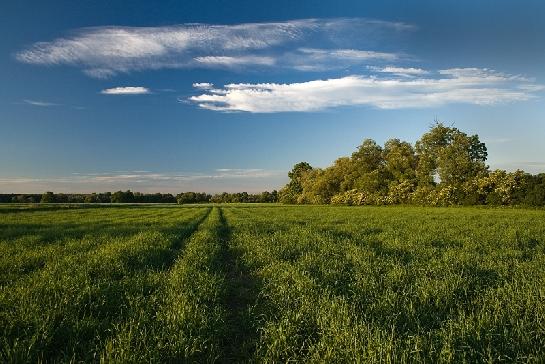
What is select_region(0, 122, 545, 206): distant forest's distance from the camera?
52.1 meters

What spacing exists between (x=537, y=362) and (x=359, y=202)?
77789 mm

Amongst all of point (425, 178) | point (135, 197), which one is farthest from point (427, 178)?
point (135, 197)

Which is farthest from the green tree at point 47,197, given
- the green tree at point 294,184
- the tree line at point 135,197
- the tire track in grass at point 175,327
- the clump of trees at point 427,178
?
the tire track in grass at point 175,327

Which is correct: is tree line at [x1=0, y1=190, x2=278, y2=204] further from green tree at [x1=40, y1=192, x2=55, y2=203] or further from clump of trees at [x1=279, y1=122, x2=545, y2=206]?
clump of trees at [x1=279, y1=122, x2=545, y2=206]

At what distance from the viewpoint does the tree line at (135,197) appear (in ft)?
427

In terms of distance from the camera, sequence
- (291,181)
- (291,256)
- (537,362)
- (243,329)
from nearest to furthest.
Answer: (537,362) → (243,329) → (291,256) → (291,181)

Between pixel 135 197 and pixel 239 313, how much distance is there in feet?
507

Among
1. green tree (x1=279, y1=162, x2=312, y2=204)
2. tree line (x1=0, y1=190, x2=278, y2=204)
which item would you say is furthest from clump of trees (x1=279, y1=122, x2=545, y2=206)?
tree line (x1=0, y1=190, x2=278, y2=204)

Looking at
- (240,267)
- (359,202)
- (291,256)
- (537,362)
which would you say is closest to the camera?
(537,362)

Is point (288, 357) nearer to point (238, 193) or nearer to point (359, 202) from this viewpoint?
point (359, 202)

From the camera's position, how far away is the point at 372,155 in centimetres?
8919

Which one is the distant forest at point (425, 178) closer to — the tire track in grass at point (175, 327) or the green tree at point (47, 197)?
the tire track in grass at point (175, 327)

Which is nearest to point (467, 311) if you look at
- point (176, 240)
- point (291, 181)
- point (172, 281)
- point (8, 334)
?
point (172, 281)

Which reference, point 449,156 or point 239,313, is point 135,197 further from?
point 239,313
